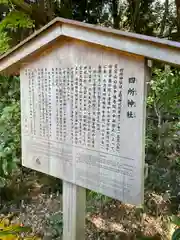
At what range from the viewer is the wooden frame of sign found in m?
1.41

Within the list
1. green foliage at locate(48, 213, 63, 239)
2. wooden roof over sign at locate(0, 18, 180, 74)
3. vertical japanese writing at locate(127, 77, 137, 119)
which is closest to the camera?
wooden roof over sign at locate(0, 18, 180, 74)

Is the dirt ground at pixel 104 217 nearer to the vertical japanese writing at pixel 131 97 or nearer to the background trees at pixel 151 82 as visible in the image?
the background trees at pixel 151 82

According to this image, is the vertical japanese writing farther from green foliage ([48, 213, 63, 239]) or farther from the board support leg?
green foliage ([48, 213, 63, 239])

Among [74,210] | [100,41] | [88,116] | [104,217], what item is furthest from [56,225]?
[100,41]

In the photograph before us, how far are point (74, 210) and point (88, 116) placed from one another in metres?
0.68

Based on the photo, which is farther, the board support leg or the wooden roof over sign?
the board support leg

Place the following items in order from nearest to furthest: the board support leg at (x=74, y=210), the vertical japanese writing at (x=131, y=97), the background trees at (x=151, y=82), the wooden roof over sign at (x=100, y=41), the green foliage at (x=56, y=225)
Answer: the wooden roof over sign at (x=100, y=41), the vertical japanese writing at (x=131, y=97), the board support leg at (x=74, y=210), the green foliage at (x=56, y=225), the background trees at (x=151, y=82)

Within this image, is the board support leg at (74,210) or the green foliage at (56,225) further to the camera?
the green foliage at (56,225)

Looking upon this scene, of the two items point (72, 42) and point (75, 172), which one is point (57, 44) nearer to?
point (72, 42)

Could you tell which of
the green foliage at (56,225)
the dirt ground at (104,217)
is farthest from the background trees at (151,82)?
the green foliage at (56,225)

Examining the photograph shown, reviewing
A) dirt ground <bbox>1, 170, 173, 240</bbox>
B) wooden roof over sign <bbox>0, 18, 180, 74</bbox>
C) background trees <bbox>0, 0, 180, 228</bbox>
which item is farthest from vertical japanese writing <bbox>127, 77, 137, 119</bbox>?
dirt ground <bbox>1, 170, 173, 240</bbox>

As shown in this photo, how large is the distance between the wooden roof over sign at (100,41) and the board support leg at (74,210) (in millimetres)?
946

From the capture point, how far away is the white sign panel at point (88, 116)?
1.44 metres

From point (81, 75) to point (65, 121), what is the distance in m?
0.32
